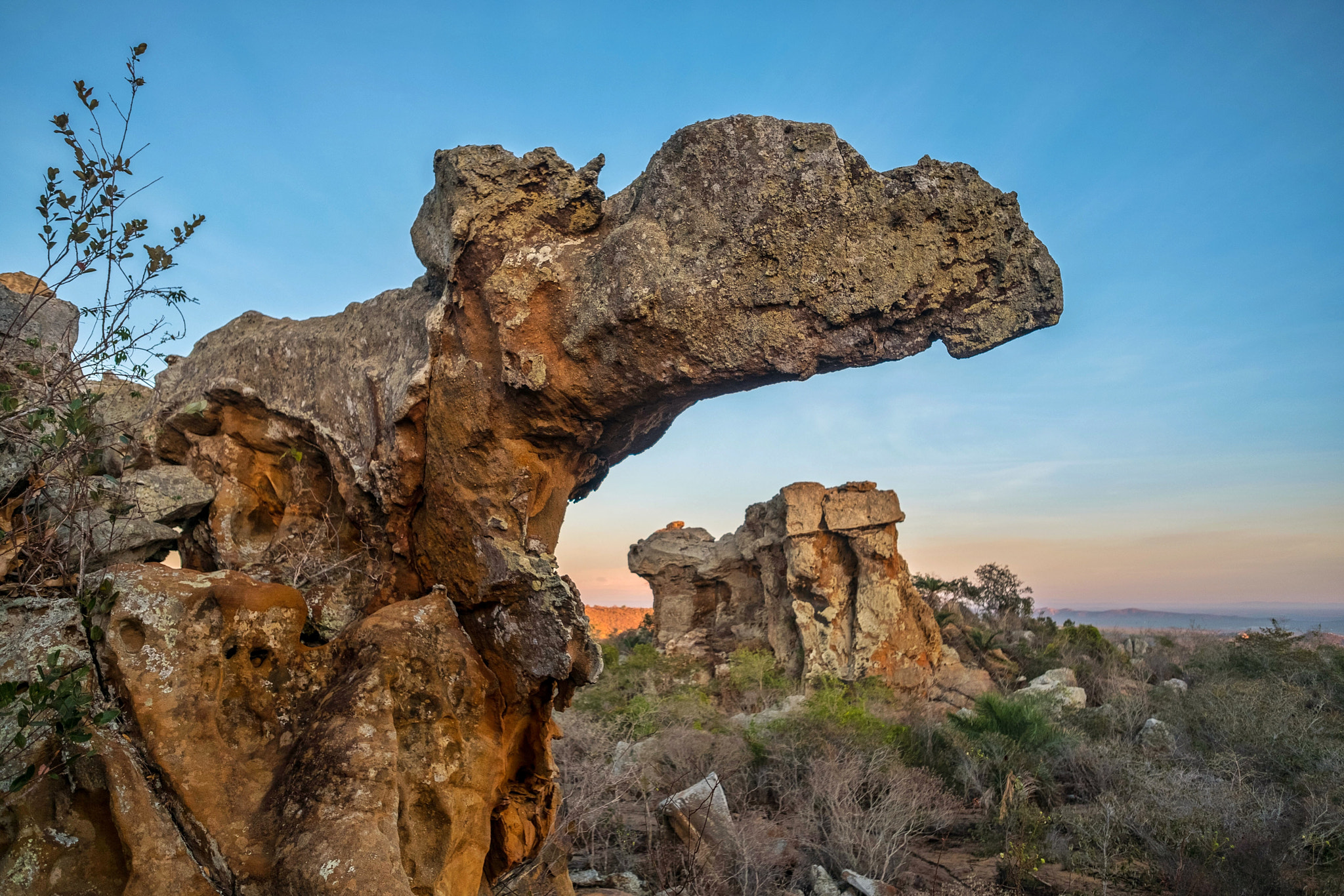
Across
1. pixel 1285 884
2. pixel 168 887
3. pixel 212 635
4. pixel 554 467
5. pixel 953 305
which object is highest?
pixel 953 305

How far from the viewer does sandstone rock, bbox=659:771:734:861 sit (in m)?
6.15

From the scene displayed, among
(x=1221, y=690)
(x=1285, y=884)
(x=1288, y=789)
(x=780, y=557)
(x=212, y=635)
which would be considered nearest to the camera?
(x=212, y=635)

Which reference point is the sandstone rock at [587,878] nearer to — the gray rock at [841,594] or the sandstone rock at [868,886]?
the sandstone rock at [868,886]

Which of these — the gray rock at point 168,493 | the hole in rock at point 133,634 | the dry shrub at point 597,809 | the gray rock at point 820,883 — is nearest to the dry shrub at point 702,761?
the dry shrub at point 597,809

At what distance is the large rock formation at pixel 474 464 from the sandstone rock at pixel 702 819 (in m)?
2.56

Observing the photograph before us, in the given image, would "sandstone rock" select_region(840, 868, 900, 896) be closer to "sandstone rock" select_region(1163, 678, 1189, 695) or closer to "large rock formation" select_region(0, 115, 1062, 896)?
"large rock formation" select_region(0, 115, 1062, 896)

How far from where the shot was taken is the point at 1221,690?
34.1 ft

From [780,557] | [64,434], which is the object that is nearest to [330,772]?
[64,434]

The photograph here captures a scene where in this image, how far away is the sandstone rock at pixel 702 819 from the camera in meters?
6.15

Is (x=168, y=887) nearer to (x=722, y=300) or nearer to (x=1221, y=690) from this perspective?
(x=722, y=300)

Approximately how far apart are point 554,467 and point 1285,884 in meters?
6.10

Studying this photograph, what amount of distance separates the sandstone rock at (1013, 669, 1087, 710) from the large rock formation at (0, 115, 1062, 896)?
957cm

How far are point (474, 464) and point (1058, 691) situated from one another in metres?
13.6

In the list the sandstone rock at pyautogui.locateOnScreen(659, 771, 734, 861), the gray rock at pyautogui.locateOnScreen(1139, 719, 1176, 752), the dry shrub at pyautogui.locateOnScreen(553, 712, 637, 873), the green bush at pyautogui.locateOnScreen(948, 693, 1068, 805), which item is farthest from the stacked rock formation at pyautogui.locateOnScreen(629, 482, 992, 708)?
the sandstone rock at pyautogui.locateOnScreen(659, 771, 734, 861)
